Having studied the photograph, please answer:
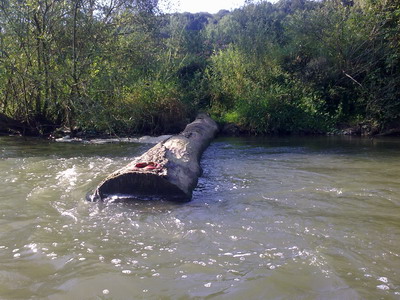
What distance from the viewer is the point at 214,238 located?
389 cm

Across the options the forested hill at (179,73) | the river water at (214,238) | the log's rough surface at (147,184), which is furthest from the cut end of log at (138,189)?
the forested hill at (179,73)

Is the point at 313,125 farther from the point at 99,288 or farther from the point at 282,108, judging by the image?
the point at 99,288

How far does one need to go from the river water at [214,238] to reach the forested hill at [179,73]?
4.95m

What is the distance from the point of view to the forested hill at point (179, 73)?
1112 centimetres

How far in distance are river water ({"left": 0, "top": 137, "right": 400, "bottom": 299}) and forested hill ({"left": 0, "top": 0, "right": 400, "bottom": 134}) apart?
4.95m

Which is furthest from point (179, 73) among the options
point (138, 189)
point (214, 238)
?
point (214, 238)

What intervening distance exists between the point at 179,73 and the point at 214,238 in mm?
14600

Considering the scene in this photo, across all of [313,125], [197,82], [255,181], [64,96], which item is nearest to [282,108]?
[313,125]

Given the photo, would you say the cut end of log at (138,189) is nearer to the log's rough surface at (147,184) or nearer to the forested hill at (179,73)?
the log's rough surface at (147,184)

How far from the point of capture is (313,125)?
13.7 meters

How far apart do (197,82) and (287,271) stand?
47.0 ft

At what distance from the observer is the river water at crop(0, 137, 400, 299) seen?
2973mm

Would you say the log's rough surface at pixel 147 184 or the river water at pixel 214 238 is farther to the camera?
the log's rough surface at pixel 147 184

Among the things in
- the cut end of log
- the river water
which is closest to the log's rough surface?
the cut end of log
